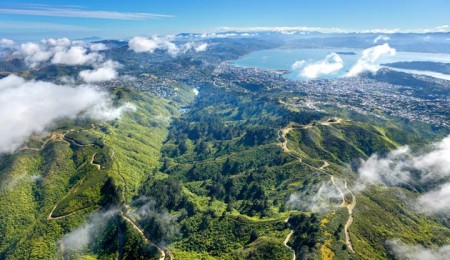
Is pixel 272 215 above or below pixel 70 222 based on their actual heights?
above

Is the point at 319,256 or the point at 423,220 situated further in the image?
the point at 423,220

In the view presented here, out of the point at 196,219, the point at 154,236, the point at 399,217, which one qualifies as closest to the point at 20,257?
the point at 154,236

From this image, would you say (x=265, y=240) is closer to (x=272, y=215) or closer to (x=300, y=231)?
(x=300, y=231)

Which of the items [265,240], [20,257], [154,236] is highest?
[265,240]

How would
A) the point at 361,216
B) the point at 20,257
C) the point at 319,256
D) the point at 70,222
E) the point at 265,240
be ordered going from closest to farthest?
the point at 319,256 < the point at 265,240 < the point at 361,216 < the point at 20,257 < the point at 70,222

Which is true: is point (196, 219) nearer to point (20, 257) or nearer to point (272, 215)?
point (272, 215)

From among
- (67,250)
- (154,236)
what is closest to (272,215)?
(154,236)

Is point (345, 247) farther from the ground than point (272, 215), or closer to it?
farther from the ground

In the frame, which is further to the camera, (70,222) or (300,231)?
(70,222)

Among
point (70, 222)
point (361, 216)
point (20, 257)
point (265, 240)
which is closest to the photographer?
point (265, 240)
